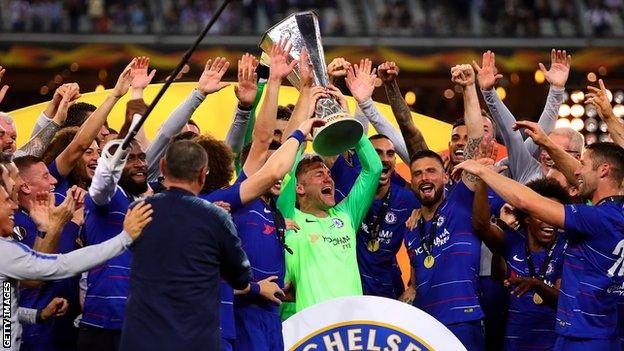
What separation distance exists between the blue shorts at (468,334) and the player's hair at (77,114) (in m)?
2.43

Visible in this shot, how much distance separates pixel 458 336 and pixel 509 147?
1.32 meters

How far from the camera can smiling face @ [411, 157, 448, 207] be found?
6.75 metres

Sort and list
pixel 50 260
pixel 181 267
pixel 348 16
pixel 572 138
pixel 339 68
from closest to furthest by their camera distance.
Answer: pixel 181 267
pixel 50 260
pixel 339 68
pixel 572 138
pixel 348 16

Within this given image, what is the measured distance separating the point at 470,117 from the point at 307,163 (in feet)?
3.04

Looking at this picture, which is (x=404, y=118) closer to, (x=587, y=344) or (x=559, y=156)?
(x=559, y=156)

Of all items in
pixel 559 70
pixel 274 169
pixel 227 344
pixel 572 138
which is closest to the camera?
pixel 274 169

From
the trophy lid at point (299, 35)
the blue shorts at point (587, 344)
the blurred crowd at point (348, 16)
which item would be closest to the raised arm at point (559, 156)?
the blue shorts at point (587, 344)

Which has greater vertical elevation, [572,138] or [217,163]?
[572,138]

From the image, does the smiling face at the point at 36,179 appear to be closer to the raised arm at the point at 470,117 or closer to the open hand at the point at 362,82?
the open hand at the point at 362,82

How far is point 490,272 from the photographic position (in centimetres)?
708

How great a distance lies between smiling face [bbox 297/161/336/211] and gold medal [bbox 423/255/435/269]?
573 millimetres

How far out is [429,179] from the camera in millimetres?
6750

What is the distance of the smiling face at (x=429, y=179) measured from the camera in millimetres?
6754

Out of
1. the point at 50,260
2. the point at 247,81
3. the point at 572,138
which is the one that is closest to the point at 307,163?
the point at 247,81
